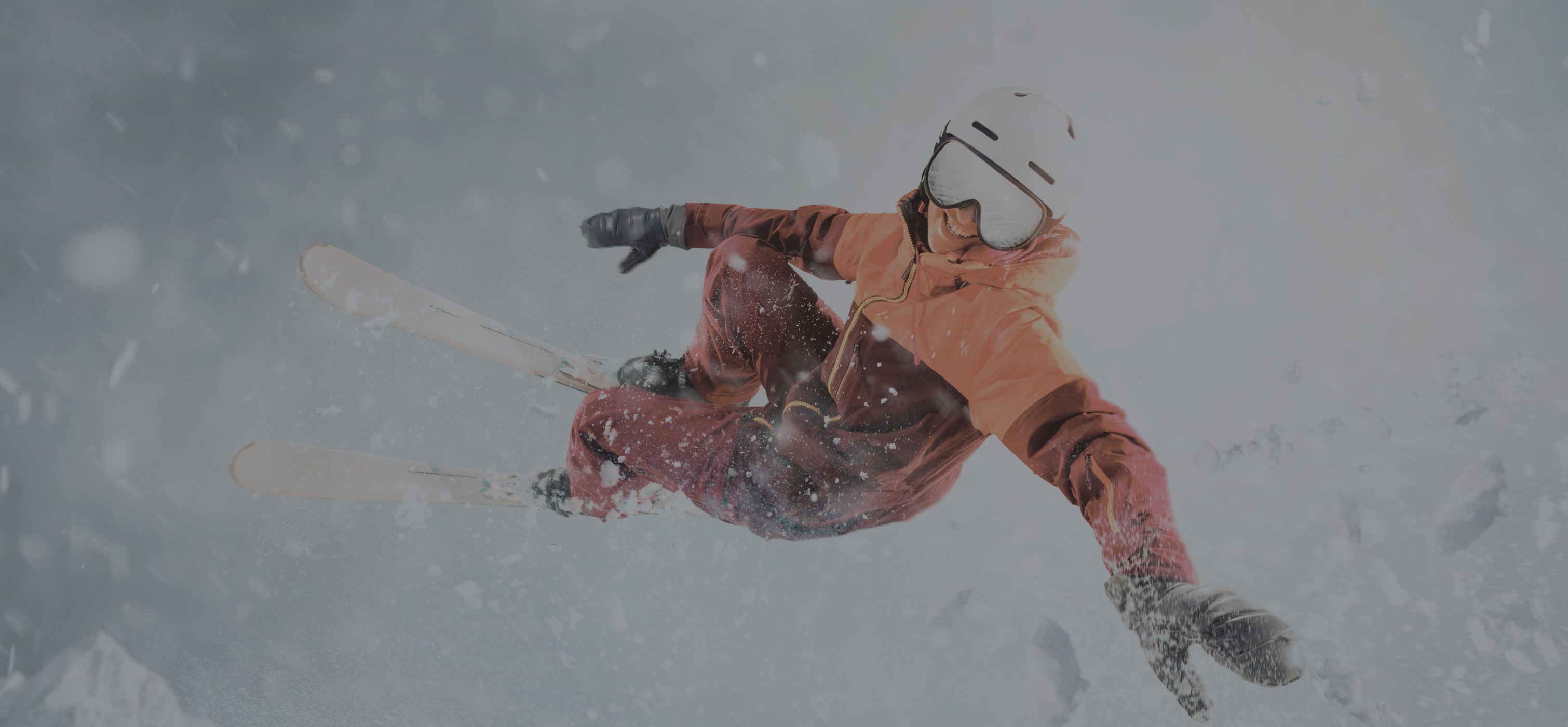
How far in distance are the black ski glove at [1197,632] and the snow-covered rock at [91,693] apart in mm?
5641

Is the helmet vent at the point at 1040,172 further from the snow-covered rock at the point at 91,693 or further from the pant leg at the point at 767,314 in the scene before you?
the snow-covered rock at the point at 91,693

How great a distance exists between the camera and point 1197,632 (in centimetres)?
89

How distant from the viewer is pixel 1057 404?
121 centimetres

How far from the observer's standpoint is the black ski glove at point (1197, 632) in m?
0.84

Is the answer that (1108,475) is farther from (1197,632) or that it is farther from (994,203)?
(994,203)

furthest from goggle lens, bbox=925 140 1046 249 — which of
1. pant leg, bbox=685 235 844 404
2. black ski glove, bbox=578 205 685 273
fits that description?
black ski glove, bbox=578 205 685 273

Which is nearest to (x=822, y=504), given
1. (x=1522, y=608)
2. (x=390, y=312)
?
(x=390, y=312)

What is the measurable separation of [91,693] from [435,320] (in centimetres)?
401

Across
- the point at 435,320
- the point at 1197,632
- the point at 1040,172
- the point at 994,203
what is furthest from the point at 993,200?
the point at 435,320

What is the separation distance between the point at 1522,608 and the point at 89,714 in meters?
8.21

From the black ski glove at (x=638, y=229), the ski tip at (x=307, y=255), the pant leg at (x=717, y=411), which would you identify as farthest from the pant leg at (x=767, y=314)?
the ski tip at (x=307, y=255)

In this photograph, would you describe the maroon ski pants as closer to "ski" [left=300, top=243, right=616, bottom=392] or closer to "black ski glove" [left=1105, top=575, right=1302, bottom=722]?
"ski" [left=300, top=243, right=616, bottom=392]

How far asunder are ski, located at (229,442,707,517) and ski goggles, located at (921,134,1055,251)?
1.76 metres

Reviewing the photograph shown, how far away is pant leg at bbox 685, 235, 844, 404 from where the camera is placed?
2.08 meters
